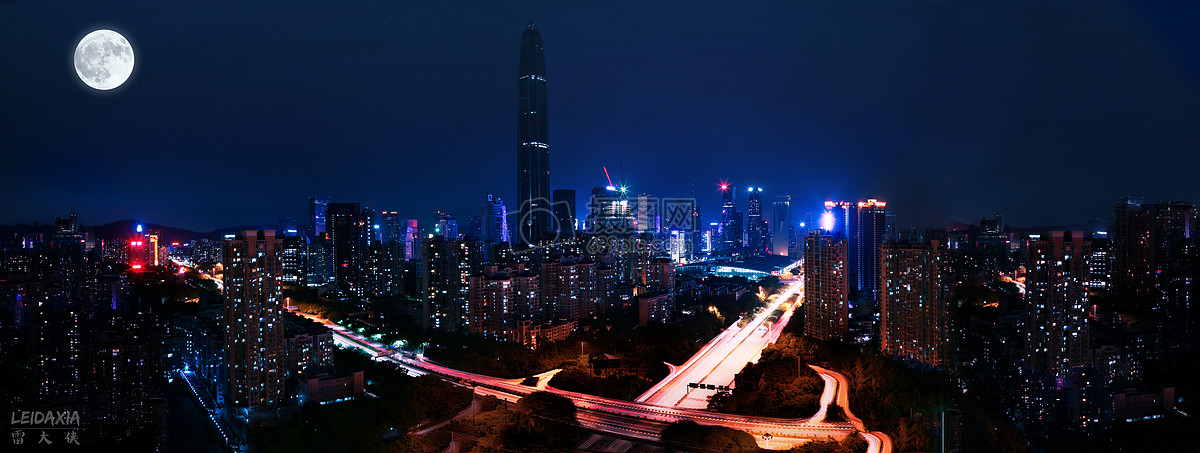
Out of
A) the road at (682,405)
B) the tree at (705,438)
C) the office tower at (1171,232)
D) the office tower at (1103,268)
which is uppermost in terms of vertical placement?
the office tower at (1171,232)

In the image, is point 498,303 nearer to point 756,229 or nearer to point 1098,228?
point 1098,228

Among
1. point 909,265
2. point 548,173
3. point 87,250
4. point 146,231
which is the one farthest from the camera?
point 548,173

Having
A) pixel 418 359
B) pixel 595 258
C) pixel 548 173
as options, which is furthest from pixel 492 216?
pixel 418 359

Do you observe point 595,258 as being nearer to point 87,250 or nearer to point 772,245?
point 87,250

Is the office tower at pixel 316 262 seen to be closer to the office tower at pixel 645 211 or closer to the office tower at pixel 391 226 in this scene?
the office tower at pixel 391 226

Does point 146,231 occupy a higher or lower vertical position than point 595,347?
higher

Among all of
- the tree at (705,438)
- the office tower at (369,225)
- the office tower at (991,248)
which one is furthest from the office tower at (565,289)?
the office tower at (369,225)
